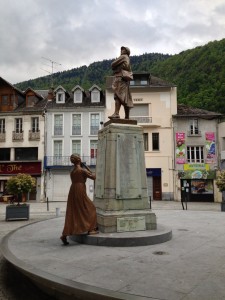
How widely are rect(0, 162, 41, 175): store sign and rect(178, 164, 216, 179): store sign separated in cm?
1531

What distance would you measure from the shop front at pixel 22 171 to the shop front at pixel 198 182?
15117 mm

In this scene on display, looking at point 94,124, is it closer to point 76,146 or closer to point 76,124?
point 76,124

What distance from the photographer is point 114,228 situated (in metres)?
7.64

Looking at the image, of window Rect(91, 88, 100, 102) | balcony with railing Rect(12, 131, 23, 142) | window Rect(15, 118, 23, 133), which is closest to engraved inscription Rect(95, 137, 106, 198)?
window Rect(91, 88, 100, 102)

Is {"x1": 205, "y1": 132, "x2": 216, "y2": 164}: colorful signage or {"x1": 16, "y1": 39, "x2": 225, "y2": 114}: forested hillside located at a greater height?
{"x1": 16, "y1": 39, "x2": 225, "y2": 114}: forested hillside

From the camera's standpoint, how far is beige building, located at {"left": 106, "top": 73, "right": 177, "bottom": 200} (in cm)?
3066

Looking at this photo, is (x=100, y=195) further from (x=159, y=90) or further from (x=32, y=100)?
(x=32, y=100)

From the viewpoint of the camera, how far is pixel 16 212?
15.4m

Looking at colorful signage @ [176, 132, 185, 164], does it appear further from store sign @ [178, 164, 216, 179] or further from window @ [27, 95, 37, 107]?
window @ [27, 95, 37, 107]

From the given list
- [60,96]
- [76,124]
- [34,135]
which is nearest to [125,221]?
[76,124]

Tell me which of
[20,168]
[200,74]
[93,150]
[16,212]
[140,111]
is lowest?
[16,212]

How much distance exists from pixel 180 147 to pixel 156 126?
3.37 m

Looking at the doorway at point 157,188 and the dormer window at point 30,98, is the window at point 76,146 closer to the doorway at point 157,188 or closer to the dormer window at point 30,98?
the dormer window at point 30,98

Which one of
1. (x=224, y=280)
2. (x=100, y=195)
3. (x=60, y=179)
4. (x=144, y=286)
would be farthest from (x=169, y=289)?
(x=60, y=179)
